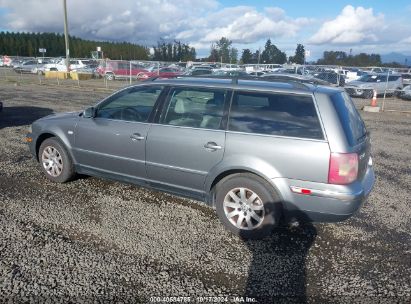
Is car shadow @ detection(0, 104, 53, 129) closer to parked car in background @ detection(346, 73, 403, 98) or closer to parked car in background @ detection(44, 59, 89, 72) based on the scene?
parked car in background @ detection(346, 73, 403, 98)

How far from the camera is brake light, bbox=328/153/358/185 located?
3.42 metres

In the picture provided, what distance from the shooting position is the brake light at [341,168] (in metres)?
3.42

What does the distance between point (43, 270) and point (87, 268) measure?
0.38 meters

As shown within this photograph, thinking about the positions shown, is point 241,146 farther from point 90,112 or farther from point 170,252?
point 90,112

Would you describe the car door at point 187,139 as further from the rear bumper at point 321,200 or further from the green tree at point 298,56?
the green tree at point 298,56

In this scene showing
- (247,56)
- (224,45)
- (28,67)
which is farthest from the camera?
(224,45)

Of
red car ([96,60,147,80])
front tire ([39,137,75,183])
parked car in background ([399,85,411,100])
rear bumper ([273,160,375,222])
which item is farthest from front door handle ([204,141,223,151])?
red car ([96,60,147,80])

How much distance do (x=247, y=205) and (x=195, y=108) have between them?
4.29 feet

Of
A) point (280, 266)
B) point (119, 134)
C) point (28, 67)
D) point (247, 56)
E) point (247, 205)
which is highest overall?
point (247, 56)

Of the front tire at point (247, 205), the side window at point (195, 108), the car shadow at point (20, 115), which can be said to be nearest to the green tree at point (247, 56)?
the car shadow at point (20, 115)

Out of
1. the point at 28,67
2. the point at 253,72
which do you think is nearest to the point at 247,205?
the point at 253,72

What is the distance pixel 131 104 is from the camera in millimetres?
4883

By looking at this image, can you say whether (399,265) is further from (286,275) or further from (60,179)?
(60,179)

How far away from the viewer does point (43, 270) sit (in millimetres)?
3193
